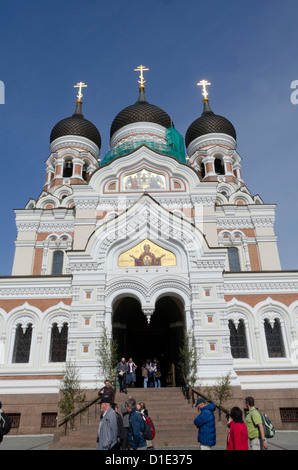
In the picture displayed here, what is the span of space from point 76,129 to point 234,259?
51.2 feet

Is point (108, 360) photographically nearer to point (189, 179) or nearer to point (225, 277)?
point (225, 277)

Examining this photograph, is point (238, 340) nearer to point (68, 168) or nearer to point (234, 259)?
point (234, 259)

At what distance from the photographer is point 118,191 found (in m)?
18.9

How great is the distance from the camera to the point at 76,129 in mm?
28328

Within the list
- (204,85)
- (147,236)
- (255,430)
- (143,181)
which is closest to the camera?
(255,430)

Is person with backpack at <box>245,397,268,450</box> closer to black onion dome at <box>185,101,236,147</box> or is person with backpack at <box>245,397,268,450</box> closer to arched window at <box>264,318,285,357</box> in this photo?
arched window at <box>264,318,285,357</box>

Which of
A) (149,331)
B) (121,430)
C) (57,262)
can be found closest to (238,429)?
(121,430)

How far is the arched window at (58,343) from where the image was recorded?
49.4 ft

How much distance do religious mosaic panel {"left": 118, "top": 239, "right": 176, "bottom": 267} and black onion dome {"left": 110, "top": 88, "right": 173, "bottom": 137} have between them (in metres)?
14.2

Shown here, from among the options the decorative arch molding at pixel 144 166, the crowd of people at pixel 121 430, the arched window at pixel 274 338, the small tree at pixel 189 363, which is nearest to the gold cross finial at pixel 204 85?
the decorative arch molding at pixel 144 166

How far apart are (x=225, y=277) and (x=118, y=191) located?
691 centimetres

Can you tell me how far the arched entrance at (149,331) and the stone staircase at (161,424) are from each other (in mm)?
4120

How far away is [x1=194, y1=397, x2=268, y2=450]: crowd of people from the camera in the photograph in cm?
555

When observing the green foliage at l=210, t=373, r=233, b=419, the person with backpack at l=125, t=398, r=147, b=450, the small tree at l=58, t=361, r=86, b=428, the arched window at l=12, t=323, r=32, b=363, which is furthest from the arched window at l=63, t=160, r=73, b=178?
the person with backpack at l=125, t=398, r=147, b=450
